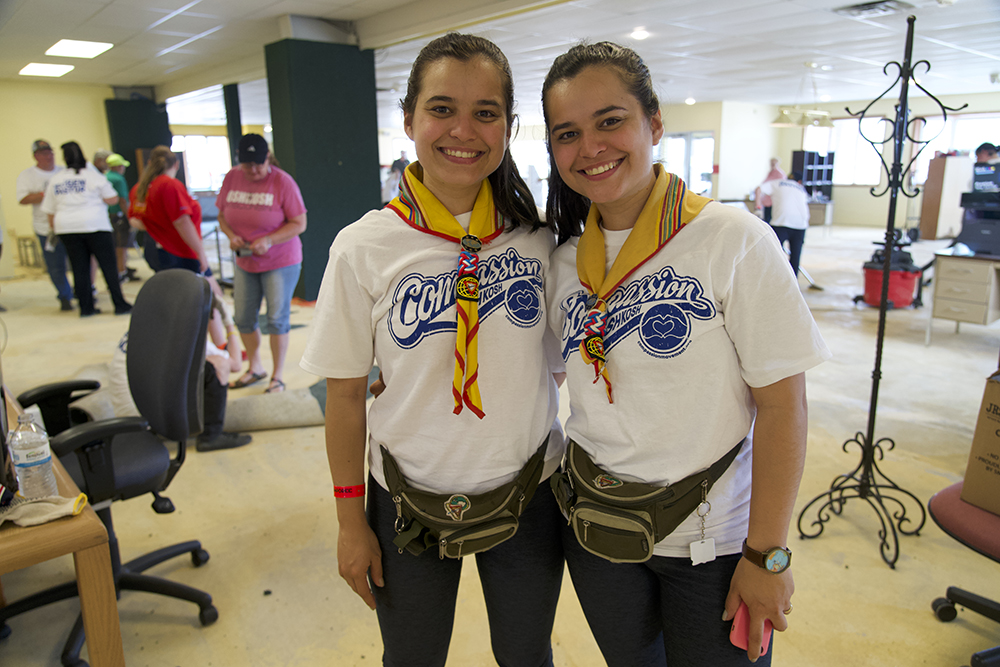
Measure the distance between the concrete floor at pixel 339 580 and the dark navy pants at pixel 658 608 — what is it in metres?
0.79

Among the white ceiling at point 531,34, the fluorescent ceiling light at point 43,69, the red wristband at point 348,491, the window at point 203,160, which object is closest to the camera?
the red wristband at point 348,491

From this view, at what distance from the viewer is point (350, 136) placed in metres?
6.60

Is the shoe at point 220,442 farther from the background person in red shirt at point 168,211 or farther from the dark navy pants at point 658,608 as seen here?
the dark navy pants at point 658,608

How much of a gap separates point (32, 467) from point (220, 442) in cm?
199

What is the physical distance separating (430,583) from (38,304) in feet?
25.9

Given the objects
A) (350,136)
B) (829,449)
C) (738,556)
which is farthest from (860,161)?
(738,556)

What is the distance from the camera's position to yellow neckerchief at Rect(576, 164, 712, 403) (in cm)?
106

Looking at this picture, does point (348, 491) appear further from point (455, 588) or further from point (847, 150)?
point (847, 150)

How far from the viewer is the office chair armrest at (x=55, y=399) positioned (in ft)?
7.42

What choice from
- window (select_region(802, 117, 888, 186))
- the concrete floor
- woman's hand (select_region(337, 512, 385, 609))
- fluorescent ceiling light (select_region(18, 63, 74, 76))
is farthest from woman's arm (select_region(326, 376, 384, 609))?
window (select_region(802, 117, 888, 186))

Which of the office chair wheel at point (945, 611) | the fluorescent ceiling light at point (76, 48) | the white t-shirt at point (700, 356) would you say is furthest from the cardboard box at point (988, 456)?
the fluorescent ceiling light at point (76, 48)

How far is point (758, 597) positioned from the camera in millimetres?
1010

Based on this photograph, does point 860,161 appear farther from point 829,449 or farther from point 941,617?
point 941,617

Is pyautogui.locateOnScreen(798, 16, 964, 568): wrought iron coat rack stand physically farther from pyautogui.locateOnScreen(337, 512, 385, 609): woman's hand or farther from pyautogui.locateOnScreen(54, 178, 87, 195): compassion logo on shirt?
pyautogui.locateOnScreen(54, 178, 87, 195): compassion logo on shirt
